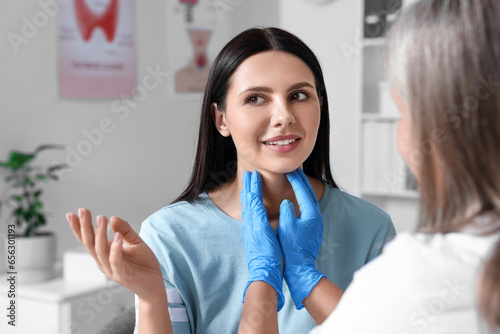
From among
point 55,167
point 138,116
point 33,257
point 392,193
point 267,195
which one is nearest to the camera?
point 267,195

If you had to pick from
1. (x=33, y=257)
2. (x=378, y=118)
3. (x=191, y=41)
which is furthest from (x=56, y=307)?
(x=378, y=118)

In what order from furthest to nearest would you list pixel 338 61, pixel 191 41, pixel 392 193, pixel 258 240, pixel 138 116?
pixel 338 61, pixel 191 41, pixel 392 193, pixel 138 116, pixel 258 240

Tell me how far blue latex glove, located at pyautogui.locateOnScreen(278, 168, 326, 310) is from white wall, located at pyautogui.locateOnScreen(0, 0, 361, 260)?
4.75ft

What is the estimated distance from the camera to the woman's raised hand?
0.86 metres

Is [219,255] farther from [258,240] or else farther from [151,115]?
[151,115]

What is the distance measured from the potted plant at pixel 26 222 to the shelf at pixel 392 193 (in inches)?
61.4

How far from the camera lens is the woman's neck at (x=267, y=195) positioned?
1308mm

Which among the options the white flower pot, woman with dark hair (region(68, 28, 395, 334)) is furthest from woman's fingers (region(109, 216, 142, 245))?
the white flower pot

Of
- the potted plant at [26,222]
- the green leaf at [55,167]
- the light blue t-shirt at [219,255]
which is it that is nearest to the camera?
the light blue t-shirt at [219,255]

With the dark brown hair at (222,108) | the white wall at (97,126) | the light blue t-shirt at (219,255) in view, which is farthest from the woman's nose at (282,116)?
the white wall at (97,126)

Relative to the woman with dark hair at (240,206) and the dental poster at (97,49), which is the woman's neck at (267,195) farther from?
the dental poster at (97,49)

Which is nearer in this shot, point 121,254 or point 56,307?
point 121,254

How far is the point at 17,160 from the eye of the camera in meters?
2.15

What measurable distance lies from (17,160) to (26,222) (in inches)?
9.5
